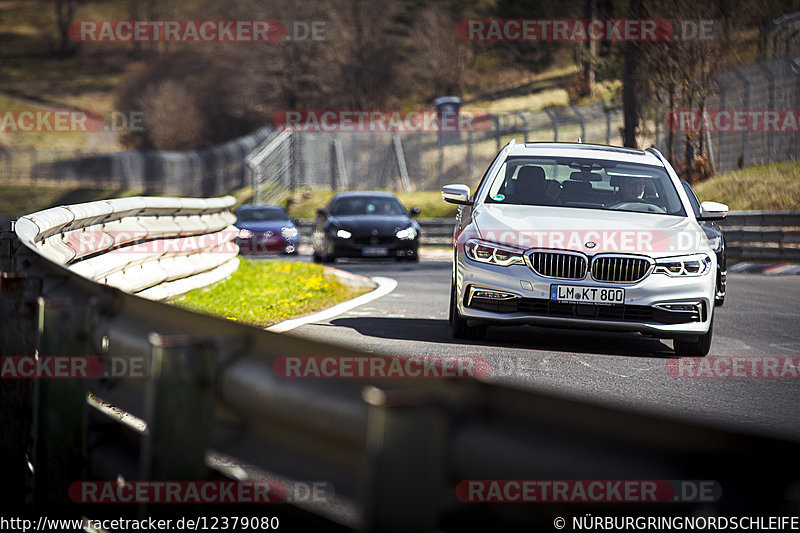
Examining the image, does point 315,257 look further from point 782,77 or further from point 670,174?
point 670,174

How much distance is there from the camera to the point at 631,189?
10336 mm

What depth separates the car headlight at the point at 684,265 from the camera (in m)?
8.91

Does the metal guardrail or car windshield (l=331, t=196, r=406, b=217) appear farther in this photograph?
car windshield (l=331, t=196, r=406, b=217)

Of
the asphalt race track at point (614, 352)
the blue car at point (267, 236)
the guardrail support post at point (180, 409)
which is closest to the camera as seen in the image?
the guardrail support post at point (180, 409)

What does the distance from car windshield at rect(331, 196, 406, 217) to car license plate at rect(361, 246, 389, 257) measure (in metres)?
1.56

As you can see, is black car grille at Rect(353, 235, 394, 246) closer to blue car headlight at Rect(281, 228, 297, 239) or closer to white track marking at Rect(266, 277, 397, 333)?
white track marking at Rect(266, 277, 397, 333)

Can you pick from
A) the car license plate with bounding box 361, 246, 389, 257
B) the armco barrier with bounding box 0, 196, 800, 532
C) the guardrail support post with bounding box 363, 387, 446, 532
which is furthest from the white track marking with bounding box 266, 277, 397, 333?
the guardrail support post with bounding box 363, 387, 446, 532

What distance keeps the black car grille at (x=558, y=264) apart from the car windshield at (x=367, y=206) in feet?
48.1

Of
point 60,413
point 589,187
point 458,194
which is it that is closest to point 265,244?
point 458,194

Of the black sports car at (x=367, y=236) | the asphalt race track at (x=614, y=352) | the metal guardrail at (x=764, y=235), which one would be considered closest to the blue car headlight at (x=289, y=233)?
the black sports car at (x=367, y=236)

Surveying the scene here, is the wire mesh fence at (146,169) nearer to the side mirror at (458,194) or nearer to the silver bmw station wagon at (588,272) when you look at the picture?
the side mirror at (458,194)

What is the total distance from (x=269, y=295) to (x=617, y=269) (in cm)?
567

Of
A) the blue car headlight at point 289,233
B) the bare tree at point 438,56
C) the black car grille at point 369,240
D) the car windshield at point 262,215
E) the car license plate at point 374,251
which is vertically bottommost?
the blue car headlight at point 289,233

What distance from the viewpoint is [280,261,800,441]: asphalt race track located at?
7.01 metres
